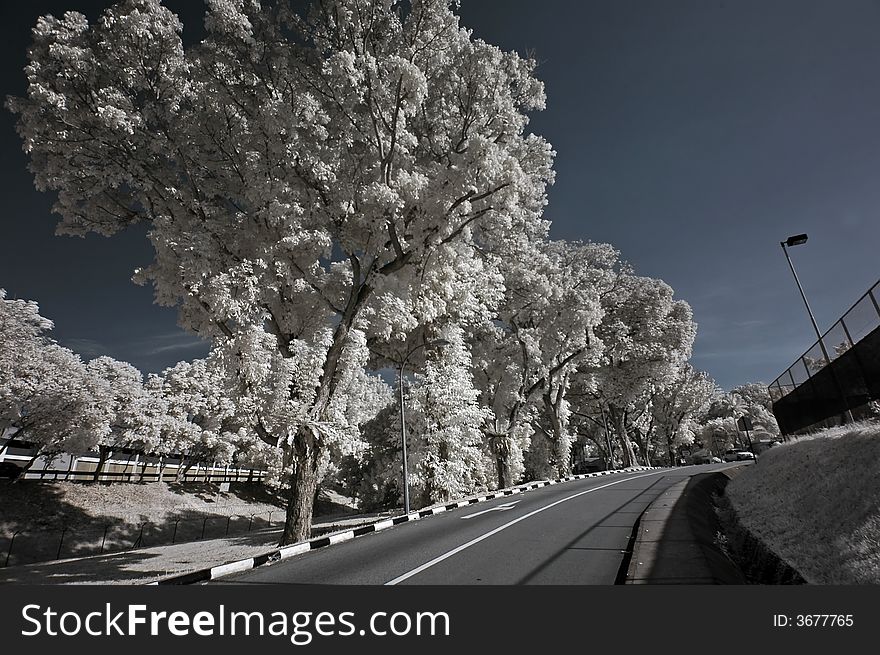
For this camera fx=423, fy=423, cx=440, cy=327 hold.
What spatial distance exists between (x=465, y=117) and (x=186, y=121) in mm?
8930

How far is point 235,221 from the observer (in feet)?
45.9

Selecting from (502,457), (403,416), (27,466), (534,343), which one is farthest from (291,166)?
(27,466)

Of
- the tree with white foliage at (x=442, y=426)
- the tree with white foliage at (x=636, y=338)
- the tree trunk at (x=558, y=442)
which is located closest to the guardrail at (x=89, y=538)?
the tree with white foliage at (x=442, y=426)

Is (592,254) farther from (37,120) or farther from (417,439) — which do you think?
(37,120)

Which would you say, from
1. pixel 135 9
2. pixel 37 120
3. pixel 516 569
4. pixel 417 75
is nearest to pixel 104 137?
pixel 37 120

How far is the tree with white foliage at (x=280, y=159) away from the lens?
1166cm

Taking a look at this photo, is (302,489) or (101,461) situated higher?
(101,461)

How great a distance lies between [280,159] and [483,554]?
39.7ft

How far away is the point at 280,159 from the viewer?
1298 cm

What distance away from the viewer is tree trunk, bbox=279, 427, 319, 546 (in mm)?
12125

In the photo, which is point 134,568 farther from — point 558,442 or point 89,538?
point 558,442

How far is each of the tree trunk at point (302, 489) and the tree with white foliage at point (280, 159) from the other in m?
0.06

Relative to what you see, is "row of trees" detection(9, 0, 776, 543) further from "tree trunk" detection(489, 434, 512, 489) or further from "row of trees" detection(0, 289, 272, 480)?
"tree trunk" detection(489, 434, 512, 489)

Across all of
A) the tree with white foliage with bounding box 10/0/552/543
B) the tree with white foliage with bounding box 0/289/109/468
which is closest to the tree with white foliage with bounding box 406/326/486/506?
the tree with white foliage with bounding box 10/0/552/543
